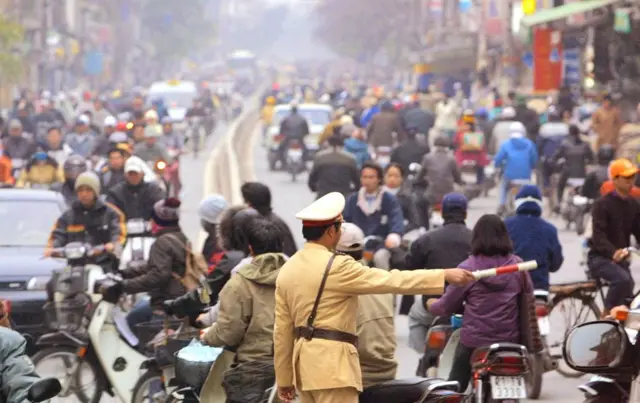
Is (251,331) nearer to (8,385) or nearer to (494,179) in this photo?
Result: (8,385)

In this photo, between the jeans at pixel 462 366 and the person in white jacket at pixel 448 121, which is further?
the person in white jacket at pixel 448 121

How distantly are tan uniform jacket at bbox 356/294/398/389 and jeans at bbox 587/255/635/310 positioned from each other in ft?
16.1

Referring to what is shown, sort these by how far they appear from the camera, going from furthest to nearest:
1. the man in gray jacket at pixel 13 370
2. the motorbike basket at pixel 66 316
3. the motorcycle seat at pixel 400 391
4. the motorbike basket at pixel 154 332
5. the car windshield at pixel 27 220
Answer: the car windshield at pixel 27 220 < the motorbike basket at pixel 66 316 < the motorbike basket at pixel 154 332 < the motorcycle seat at pixel 400 391 < the man in gray jacket at pixel 13 370

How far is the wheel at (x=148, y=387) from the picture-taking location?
1107cm

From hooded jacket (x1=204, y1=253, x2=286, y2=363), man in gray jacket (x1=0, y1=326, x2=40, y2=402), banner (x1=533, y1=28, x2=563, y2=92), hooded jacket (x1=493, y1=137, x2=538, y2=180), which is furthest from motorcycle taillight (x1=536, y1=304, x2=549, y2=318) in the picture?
banner (x1=533, y1=28, x2=563, y2=92)

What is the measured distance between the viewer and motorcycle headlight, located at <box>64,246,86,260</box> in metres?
13.4

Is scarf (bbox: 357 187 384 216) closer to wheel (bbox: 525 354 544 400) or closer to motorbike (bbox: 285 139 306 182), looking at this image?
wheel (bbox: 525 354 544 400)

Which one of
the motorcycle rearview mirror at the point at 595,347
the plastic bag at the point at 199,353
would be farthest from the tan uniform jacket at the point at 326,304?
the plastic bag at the point at 199,353

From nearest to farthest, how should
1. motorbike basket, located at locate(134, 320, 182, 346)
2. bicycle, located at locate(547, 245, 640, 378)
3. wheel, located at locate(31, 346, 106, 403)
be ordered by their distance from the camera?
motorbike basket, located at locate(134, 320, 182, 346)
wheel, located at locate(31, 346, 106, 403)
bicycle, located at locate(547, 245, 640, 378)

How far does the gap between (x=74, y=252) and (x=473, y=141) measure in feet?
60.4

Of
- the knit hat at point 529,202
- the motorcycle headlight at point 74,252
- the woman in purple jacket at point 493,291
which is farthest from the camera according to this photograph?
the motorcycle headlight at point 74,252

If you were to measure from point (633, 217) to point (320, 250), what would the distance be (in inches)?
240

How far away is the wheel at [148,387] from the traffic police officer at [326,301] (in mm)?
3380

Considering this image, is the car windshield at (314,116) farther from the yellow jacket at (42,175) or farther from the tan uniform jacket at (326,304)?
the tan uniform jacket at (326,304)
